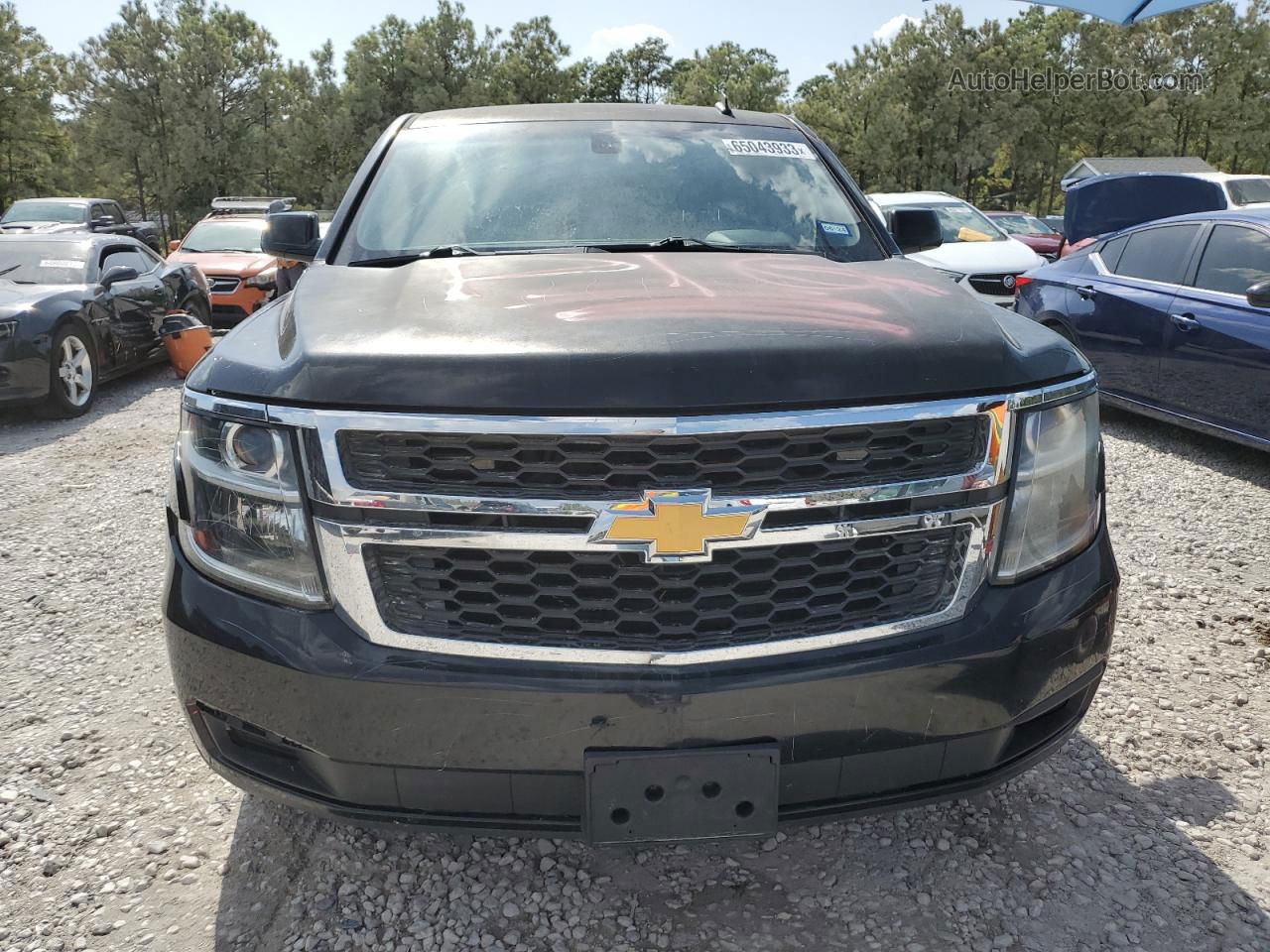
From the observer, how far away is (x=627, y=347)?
175 cm

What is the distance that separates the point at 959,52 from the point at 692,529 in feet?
141

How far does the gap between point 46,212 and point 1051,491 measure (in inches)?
846

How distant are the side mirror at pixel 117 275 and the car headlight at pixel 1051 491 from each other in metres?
8.64

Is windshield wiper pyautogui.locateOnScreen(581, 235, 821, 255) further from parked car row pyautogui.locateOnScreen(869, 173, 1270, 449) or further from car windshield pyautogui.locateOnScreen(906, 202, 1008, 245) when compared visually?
car windshield pyautogui.locateOnScreen(906, 202, 1008, 245)

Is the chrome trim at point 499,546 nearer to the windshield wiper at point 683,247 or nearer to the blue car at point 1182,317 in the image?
the windshield wiper at point 683,247

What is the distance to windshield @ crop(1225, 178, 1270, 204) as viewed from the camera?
1194 cm

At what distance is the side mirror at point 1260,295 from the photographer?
5152mm

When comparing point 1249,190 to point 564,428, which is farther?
point 1249,190

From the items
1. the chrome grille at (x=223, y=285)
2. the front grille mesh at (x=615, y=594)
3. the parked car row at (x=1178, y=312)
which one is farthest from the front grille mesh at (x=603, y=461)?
the chrome grille at (x=223, y=285)

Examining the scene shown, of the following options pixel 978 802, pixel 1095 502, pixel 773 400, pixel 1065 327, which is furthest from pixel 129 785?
pixel 1065 327

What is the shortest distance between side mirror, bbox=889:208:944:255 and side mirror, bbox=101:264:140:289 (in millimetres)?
7528

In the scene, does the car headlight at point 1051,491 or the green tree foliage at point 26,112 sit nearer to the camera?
the car headlight at point 1051,491

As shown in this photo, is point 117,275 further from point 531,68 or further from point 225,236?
point 531,68

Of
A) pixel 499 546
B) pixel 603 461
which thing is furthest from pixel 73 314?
pixel 603 461
